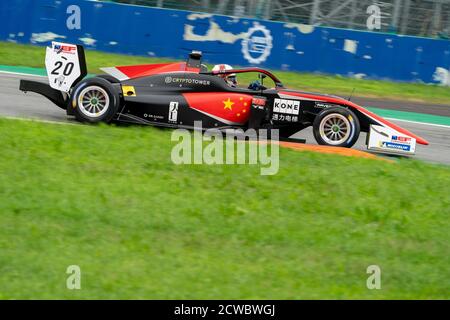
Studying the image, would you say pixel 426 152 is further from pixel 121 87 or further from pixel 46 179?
pixel 46 179

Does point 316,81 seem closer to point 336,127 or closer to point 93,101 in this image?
point 336,127

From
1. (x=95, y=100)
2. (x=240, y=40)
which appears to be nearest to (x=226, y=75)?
(x=95, y=100)

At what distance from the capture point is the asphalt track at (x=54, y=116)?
40.5ft

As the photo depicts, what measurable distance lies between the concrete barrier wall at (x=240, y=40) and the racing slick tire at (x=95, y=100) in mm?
8082

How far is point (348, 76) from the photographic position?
63.2ft

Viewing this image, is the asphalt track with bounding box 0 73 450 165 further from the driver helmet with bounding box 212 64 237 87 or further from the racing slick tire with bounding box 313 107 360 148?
the driver helmet with bounding box 212 64 237 87

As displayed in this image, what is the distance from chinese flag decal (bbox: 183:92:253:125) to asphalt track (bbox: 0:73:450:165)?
1.61 metres

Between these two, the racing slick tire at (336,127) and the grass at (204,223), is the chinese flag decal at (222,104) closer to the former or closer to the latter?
the racing slick tire at (336,127)

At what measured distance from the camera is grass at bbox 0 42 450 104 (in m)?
18.2

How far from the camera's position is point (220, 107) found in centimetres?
1134

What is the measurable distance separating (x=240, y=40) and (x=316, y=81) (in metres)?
1.99

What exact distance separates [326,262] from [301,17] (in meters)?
12.7
